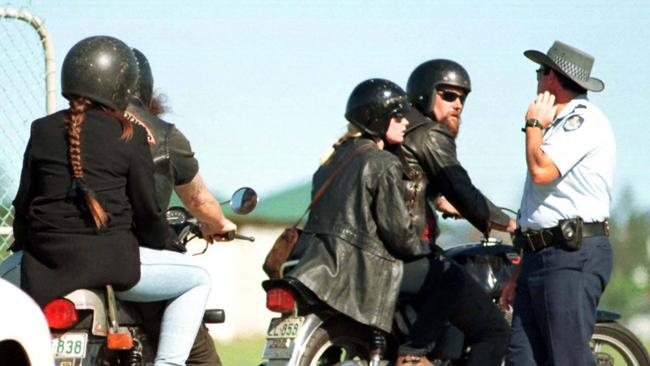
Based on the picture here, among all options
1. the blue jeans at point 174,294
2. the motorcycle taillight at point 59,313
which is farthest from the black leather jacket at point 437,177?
the motorcycle taillight at point 59,313

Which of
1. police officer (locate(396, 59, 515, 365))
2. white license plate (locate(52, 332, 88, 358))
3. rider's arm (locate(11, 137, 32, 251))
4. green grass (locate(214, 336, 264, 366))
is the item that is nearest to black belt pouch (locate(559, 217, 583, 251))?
police officer (locate(396, 59, 515, 365))

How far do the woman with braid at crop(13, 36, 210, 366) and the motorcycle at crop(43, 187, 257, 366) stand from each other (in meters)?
0.08

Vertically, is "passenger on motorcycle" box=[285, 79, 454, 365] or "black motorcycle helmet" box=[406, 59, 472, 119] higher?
"black motorcycle helmet" box=[406, 59, 472, 119]

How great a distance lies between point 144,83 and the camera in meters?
7.71

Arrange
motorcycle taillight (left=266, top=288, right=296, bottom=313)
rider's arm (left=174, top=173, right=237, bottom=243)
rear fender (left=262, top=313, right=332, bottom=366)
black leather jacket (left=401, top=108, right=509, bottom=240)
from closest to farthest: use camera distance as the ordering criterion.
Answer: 1. rider's arm (left=174, top=173, right=237, bottom=243)
2. rear fender (left=262, top=313, right=332, bottom=366)
3. motorcycle taillight (left=266, top=288, right=296, bottom=313)
4. black leather jacket (left=401, top=108, right=509, bottom=240)

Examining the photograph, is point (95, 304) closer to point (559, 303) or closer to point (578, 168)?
point (559, 303)

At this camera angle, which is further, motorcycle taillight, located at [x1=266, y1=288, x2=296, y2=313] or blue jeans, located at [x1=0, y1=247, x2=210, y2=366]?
motorcycle taillight, located at [x1=266, y1=288, x2=296, y2=313]

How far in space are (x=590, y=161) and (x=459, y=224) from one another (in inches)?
155

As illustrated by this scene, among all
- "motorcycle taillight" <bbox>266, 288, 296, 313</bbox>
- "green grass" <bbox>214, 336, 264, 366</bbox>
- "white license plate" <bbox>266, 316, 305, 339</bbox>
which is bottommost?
"green grass" <bbox>214, 336, 264, 366</bbox>

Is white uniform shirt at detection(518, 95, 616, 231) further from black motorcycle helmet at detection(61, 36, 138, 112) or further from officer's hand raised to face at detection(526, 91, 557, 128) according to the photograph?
black motorcycle helmet at detection(61, 36, 138, 112)

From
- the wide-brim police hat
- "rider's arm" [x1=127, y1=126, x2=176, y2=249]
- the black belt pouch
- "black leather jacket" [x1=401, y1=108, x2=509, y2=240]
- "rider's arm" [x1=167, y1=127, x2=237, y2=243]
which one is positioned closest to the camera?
"rider's arm" [x1=127, y1=126, x2=176, y2=249]

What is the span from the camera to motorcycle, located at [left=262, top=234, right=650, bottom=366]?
8336mm

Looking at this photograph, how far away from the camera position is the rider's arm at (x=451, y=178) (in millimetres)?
9031

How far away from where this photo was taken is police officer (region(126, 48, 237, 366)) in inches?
285
